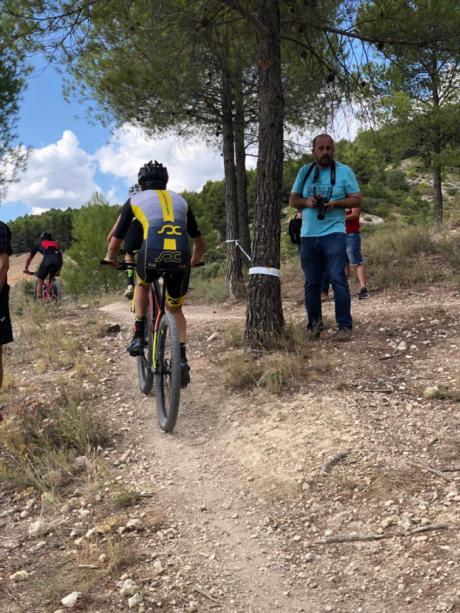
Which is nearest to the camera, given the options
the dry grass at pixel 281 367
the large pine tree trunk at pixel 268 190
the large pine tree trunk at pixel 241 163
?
the dry grass at pixel 281 367

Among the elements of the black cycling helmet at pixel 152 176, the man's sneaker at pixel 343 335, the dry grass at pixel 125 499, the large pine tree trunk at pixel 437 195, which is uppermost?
the large pine tree trunk at pixel 437 195

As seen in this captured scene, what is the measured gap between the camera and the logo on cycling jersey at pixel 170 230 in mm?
3785

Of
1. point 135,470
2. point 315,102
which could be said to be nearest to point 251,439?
point 135,470

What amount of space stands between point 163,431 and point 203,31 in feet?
13.8

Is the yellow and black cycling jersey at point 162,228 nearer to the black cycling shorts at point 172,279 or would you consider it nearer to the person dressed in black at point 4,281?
the black cycling shorts at point 172,279

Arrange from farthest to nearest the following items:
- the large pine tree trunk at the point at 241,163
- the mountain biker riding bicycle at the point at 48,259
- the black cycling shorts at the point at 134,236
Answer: the mountain biker riding bicycle at the point at 48,259 → the large pine tree trunk at the point at 241,163 → the black cycling shorts at the point at 134,236

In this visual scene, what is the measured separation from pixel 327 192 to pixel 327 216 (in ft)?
0.80

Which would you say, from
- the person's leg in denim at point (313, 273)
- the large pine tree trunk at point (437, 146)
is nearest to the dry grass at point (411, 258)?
the person's leg in denim at point (313, 273)

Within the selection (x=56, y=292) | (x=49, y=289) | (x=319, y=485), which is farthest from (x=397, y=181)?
(x=319, y=485)

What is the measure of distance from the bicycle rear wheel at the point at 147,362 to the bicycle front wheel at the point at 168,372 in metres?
0.15

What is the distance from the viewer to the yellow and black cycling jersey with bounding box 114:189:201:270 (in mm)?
3771

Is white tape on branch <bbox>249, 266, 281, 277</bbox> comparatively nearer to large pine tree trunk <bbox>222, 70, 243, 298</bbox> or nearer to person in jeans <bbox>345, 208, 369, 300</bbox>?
person in jeans <bbox>345, 208, 369, 300</bbox>

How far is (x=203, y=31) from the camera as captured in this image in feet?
18.3

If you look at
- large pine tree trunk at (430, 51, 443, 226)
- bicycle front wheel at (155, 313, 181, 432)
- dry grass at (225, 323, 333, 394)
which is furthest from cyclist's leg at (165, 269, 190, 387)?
large pine tree trunk at (430, 51, 443, 226)
